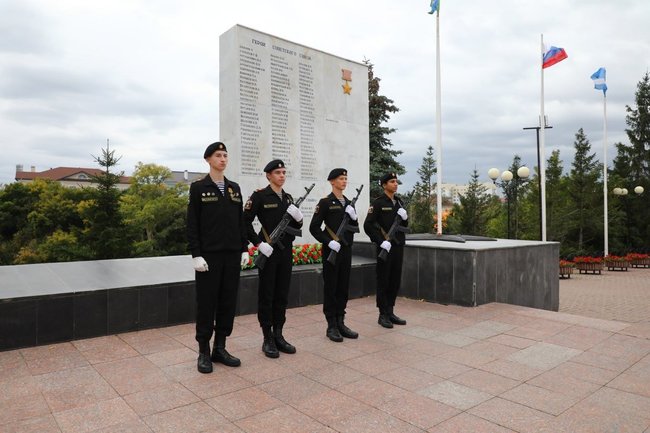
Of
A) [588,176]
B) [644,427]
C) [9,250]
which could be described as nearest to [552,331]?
[644,427]

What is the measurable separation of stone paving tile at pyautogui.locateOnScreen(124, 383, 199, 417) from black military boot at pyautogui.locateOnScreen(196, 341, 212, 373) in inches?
13.5

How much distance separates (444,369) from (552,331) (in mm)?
2196

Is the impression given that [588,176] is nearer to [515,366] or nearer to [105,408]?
[515,366]

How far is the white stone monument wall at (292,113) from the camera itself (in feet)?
25.5

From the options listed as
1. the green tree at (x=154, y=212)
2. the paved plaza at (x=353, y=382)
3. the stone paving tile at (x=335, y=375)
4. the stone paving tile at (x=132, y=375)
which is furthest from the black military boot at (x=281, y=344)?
the green tree at (x=154, y=212)

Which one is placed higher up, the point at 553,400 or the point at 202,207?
the point at 202,207

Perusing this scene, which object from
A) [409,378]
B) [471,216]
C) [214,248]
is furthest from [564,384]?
[471,216]

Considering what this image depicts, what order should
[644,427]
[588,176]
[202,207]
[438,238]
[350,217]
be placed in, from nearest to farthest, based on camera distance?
[644,427]
[202,207]
[350,217]
[438,238]
[588,176]

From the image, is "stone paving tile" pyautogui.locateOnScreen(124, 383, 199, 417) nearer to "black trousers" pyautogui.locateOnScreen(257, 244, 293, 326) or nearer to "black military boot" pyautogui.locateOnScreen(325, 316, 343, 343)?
"black trousers" pyautogui.locateOnScreen(257, 244, 293, 326)

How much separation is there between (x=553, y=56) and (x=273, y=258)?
1410 cm

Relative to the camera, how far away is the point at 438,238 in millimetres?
8828

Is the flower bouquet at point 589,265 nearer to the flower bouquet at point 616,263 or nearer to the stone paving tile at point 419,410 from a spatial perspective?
the flower bouquet at point 616,263

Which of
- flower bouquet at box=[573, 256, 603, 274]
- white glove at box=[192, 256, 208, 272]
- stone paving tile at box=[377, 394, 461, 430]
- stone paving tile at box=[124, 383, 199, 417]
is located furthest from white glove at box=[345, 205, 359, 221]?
flower bouquet at box=[573, 256, 603, 274]

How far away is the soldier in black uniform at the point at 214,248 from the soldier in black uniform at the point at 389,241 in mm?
2179
